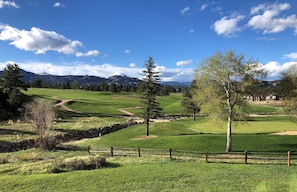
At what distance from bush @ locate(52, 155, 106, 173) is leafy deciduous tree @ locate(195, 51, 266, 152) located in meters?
13.7

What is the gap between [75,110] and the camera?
90500 millimetres

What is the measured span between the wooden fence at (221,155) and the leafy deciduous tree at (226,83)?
3.23 meters

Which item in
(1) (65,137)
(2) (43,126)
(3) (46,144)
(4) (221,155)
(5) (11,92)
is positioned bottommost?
(1) (65,137)

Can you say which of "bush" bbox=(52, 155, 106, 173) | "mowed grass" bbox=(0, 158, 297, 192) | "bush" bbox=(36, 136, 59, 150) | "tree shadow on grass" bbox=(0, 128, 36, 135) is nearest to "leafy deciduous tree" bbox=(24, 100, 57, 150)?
"bush" bbox=(36, 136, 59, 150)

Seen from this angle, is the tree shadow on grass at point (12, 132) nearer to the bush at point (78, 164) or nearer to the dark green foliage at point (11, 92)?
the dark green foliage at point (11, 92)

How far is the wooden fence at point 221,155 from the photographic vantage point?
26.6 meters

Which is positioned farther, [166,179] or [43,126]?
[43,126]

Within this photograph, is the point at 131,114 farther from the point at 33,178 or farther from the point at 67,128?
the point at 33,178

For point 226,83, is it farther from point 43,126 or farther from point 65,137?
point 65,137

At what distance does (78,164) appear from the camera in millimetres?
23500

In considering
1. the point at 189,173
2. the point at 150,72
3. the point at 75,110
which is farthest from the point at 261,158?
the point at 75,110

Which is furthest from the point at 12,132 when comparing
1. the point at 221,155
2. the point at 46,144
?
the point at 221,155

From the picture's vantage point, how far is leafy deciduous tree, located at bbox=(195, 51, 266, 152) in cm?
3147

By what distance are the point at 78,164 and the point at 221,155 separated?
13.8 metres
